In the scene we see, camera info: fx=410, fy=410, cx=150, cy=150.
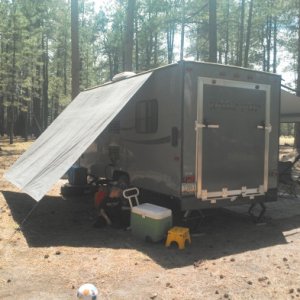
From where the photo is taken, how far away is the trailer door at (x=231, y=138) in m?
6.59

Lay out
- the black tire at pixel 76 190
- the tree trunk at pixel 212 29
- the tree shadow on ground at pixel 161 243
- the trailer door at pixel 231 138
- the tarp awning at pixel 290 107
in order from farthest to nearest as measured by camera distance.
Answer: the tree trunk at pixel 212 29 < the black tire at pixel 76 190 < the tarp awning at pixel 290 107 < the trailer door at pixel 231 138 < the tree shadow on ground at pixel 161 243

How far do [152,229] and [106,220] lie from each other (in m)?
1.32

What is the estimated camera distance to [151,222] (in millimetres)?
6277

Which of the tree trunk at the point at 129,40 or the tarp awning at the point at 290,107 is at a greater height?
the tree trunk at the point at 129,40

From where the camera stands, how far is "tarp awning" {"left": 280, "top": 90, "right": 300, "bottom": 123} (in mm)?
9824

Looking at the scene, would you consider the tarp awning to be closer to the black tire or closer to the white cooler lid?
the white cooler lid

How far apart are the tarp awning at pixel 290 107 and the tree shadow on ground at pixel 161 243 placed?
2717 millimetres

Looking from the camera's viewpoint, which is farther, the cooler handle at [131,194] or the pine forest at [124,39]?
the pine forest at [124,39]

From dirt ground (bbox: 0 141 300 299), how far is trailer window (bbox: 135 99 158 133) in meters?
1.91

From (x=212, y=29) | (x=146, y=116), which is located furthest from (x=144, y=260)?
(x=212, y=29)

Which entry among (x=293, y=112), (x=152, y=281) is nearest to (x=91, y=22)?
(x=293, y=112)

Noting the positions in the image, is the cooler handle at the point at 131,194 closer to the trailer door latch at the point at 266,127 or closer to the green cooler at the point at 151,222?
the green cooler at the point at 151,222

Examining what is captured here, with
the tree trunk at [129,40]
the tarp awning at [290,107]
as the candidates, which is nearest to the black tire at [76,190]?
the tarp awning at [290,107]

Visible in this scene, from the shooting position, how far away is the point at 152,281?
4730 mm
